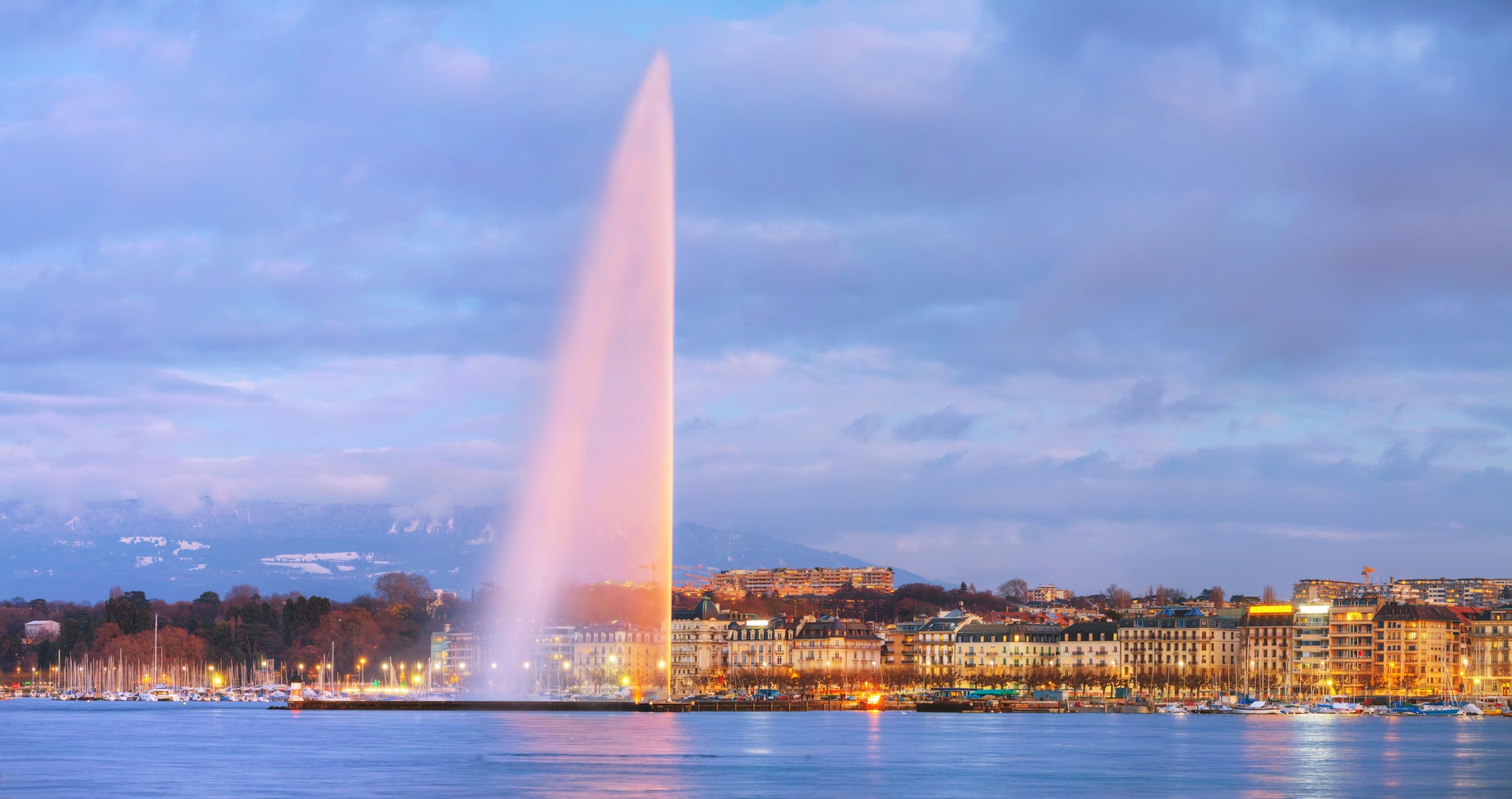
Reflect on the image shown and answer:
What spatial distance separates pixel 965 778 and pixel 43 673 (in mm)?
155428

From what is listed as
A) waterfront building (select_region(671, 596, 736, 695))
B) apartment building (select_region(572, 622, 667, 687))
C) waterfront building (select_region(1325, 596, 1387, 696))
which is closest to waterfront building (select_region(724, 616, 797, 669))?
waterfront building (select_region(671, 596, 736, 695))

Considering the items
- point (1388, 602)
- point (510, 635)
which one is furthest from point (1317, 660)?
point (510, 635)

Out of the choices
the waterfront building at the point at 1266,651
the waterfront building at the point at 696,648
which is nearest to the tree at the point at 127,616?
the waterfront building at the point at 696,648

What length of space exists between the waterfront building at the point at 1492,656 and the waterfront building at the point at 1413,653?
5.39 ft

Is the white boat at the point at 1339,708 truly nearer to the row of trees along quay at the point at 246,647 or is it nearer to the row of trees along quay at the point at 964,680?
the row of trees along quay at the point at 964,680

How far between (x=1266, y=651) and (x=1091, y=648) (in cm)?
1342

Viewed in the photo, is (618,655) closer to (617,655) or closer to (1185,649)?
(617,655)

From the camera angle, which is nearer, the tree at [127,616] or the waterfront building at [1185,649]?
the waterfront building at [1185,649]

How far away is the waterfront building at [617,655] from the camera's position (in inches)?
5974

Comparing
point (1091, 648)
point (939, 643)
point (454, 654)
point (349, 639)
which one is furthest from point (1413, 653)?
point (349, 639)

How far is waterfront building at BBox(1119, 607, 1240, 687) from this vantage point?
142750mm

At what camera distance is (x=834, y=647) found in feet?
506

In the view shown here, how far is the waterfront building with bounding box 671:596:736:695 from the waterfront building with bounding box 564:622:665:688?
229 centimetres

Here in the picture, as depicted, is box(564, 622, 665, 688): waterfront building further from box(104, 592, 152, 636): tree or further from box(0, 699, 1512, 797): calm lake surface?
box(0, 699, 1512, 797): calm lake surface
